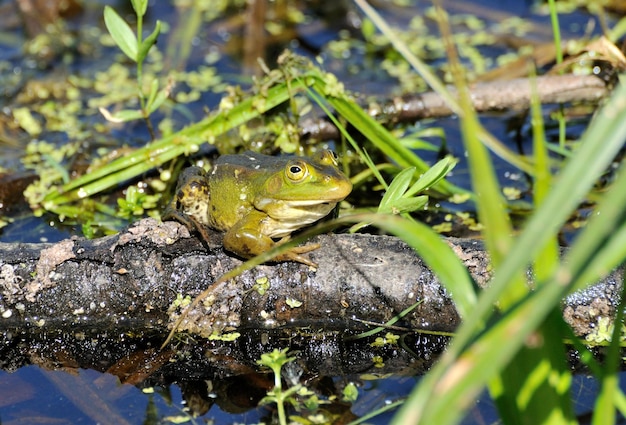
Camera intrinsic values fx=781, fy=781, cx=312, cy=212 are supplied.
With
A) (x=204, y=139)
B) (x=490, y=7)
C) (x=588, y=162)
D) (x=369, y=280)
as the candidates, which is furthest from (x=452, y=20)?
(x=588, y=162)

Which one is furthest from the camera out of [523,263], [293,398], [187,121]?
[187,121]

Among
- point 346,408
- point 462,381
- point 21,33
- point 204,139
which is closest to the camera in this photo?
point 462,381

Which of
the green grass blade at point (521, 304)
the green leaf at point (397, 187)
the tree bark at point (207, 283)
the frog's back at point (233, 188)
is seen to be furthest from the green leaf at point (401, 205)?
the green grass blade at point (521, 304)

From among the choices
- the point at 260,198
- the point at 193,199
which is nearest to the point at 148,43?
Answer: the point at 193,199

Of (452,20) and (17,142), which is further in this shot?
(452,20)

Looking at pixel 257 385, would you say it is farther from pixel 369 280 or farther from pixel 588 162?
pixel 588 162

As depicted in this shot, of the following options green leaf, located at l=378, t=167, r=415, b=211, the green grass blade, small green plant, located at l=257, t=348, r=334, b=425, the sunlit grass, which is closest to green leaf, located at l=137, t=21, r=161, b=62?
green leaf, located at l=378, t=167, r=415, b=211

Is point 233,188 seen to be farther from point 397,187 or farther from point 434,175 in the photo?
point 434,175
